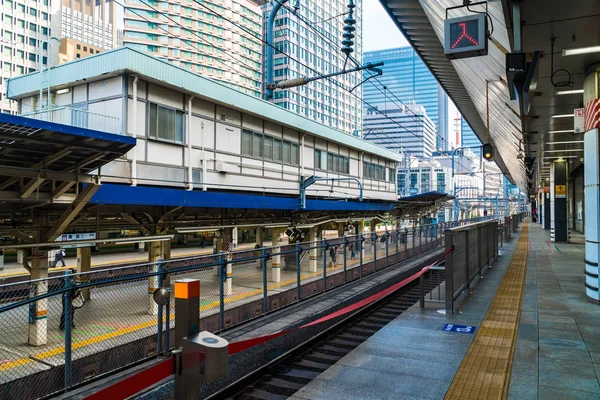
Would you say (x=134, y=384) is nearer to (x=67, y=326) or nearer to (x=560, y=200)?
(x=67, y=326)

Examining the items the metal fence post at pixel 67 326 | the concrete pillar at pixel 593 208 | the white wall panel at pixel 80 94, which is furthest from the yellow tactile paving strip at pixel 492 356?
the white wall panel at pixel 80 94

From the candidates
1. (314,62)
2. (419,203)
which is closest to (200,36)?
(314,62)

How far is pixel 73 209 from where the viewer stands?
9039 mm

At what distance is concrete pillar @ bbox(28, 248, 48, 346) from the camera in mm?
6715

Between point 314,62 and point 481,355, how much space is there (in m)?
92.1

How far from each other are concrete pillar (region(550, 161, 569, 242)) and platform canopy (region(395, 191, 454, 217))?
6465 mm

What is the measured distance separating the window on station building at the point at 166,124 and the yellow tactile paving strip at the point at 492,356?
9.39 metres

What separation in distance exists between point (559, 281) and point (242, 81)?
77949 millimetres

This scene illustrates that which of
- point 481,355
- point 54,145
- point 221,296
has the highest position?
point 54,145

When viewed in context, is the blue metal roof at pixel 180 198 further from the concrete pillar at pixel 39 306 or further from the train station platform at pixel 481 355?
the train station platform at pixel 481 355

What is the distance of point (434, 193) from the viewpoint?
27469 mm

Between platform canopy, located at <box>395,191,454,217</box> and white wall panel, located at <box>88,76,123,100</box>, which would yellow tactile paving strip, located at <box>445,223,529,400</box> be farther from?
platform canopy, located at <box>395,191,454,217</box>

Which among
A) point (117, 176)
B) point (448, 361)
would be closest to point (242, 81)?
point (117, 176)

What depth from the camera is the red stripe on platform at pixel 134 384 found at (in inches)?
97.4
